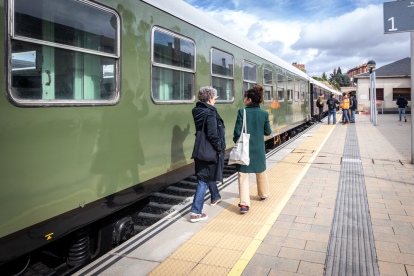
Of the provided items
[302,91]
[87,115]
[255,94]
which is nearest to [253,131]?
[255,94]

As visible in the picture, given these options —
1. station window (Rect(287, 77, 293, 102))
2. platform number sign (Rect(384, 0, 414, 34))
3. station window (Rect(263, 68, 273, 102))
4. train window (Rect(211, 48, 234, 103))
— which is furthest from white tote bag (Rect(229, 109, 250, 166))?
station window (Rect(287, 77, 293, 102))

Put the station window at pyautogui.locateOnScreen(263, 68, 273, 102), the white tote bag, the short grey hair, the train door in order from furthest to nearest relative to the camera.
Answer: the train door < the station window at pyautogui.locateOnScreen(263, 68, 273, 102) < the white tote bag < the short grey hair

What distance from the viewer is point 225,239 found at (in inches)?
142

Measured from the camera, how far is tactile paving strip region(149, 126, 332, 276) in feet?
9.84

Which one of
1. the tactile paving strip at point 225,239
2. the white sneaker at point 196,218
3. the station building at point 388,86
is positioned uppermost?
the station building at point 388,86

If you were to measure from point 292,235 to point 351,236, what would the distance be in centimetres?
62

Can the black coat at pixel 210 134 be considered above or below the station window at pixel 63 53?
below

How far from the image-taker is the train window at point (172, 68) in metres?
4.09

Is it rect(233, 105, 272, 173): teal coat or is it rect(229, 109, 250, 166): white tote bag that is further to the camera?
rect(233, 105, 272, 173): teal coat

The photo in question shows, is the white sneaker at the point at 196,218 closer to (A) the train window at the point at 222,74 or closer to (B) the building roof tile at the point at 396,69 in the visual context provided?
(A) the train window at the point at 222,74

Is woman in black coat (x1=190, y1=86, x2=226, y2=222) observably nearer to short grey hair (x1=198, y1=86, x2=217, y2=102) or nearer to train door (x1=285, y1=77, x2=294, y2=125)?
short grey hair (x1=198, y1=86, x2=217, y2=102)

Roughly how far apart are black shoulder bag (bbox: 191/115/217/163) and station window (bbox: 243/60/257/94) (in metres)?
3.41

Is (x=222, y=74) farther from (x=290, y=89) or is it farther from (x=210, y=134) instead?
(x=290, y=89)

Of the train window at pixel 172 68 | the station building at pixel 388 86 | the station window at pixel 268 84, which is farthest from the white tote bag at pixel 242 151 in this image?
the station building at pixel 388 86
